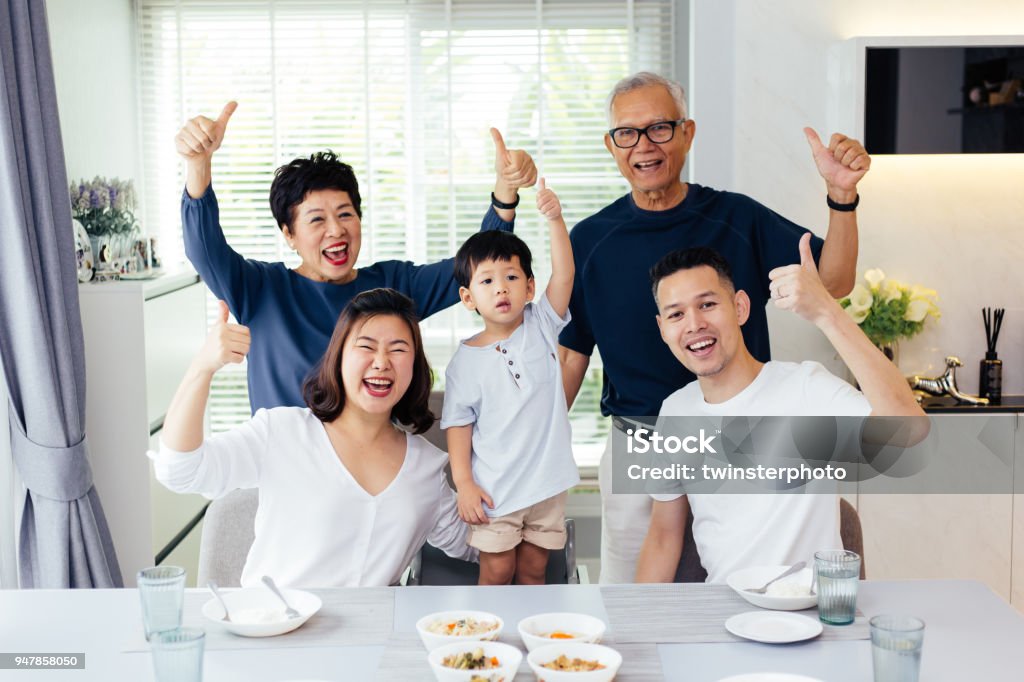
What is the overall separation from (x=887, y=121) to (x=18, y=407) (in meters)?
2.76

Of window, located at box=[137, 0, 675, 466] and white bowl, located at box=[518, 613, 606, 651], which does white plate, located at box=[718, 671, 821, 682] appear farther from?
window, located at box=[137, 0, 675, 466]

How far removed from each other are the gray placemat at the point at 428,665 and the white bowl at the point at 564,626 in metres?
0.03

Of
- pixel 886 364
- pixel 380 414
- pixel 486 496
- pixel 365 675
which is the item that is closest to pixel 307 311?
pixel 380 414

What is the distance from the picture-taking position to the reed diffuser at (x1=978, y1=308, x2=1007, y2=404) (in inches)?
133

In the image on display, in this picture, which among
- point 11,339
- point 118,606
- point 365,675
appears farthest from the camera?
point 11,339

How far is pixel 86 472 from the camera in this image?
3109mm

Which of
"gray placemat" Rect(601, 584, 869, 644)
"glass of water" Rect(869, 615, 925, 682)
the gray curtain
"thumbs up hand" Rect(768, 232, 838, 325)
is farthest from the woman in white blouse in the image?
the gray curtain

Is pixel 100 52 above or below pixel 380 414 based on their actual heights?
above

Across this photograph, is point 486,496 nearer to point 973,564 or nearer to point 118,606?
point 118,606

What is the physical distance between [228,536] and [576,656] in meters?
0.97

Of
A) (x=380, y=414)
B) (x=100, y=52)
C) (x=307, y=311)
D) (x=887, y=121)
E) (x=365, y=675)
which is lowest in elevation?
(x=365, y=675)

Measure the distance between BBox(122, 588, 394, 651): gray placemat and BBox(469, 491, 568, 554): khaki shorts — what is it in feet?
1.35

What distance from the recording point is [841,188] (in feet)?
7.80

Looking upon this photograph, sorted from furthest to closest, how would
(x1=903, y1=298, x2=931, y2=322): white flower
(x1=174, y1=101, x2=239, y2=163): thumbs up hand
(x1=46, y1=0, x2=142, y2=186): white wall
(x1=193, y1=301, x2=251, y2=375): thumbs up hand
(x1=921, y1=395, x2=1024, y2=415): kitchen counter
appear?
(x1=46, y1=0, x2=142, y2=186): white wall < (x1=903, y1=298, x2=931, y2=322): white flower < (x1=921, y1=395, x2=1024, y2=415): kitchen counter < (x1=174, y1=101, x2=239, y2=163): thumbs up hand < (x1=193, y1=301, x2=251, y2=375): thumbs up hand
